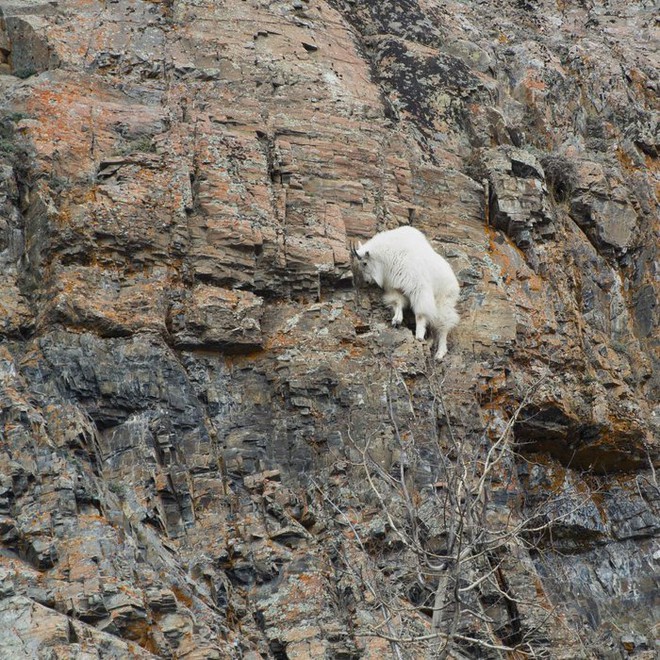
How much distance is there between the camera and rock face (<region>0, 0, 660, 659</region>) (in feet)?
37.1

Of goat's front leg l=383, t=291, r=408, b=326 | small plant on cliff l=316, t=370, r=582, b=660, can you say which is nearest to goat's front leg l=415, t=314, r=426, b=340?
goat's front leg l=383, t=291, r=408, b=326

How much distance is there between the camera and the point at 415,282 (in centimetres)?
1550

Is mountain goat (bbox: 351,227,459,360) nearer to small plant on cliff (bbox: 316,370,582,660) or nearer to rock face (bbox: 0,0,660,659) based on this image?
rock face (bbox: 0,0,660,659)

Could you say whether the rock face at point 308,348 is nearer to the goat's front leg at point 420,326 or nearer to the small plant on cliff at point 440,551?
the small plant on cliff at point 440,551

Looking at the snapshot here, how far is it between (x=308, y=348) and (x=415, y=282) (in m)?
2.05

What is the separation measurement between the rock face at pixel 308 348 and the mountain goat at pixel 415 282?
338 millimetres

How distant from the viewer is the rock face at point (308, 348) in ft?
37.1

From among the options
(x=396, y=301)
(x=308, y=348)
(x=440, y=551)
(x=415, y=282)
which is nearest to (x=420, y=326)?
(x=396, y=301)

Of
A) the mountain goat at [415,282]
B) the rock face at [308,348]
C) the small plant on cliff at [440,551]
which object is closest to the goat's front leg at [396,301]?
the mountain goat at [415,282]

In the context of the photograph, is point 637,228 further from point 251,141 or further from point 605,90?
point 251,141

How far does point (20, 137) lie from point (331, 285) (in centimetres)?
491

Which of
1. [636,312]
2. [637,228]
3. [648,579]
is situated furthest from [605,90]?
[648,579]

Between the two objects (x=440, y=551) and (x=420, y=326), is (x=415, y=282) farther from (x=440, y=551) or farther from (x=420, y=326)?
(x=440, y=551)

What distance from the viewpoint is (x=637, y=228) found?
61.3 feet
